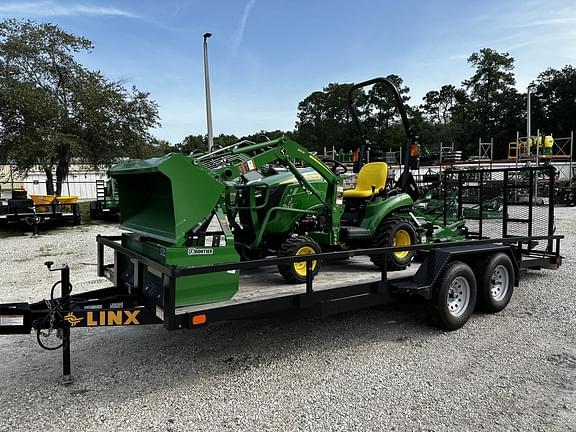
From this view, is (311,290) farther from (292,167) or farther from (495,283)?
(495,283)

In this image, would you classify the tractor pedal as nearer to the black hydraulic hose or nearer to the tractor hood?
the tractor hood

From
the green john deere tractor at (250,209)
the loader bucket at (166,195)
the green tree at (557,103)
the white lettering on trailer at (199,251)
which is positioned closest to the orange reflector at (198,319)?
the green john deere tractor at (250,209)

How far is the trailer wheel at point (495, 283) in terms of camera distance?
538cm

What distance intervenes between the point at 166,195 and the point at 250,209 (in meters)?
1.19

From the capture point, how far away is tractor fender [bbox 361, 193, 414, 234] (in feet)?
19.5

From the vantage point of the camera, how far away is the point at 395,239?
609 cm

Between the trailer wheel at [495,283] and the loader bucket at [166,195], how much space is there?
332 centimetres

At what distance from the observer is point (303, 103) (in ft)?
253

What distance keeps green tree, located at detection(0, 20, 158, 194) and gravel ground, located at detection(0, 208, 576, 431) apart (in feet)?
46.9

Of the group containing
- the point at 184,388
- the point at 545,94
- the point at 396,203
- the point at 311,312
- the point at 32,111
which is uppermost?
the point at 545,94

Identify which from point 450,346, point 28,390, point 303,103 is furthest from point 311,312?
point 303,103

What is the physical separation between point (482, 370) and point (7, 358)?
4.31 m

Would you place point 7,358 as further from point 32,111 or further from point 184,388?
point 32,111

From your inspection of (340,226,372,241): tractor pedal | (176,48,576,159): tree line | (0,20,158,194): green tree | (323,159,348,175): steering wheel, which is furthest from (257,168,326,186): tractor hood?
(176,48,576,159): tree line
